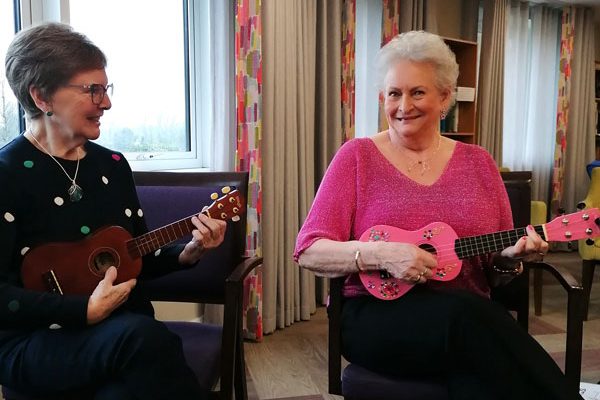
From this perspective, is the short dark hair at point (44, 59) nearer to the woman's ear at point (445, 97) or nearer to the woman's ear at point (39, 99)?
the woman's ear at point (39, 99)

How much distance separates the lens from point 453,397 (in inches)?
47.7

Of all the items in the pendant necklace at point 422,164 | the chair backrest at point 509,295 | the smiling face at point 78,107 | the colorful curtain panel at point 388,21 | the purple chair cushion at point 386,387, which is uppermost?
the colorful curtain panel at point 388,21

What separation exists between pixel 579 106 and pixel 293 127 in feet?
13.2

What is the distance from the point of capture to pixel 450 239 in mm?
A: 1406

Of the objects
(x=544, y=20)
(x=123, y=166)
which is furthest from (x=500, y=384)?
(x=544, y=20)

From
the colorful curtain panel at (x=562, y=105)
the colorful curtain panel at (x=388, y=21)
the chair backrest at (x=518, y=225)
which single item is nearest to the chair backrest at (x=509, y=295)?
the chair backrest at (x=518, y=225)

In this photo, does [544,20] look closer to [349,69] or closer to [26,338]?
[349,69]

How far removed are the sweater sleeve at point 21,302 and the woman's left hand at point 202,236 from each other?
1.09ft

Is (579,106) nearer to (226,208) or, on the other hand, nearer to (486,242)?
(486,242)

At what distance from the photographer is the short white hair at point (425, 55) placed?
59.8 inches

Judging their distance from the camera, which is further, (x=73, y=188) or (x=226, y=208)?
(x=226, y=208)

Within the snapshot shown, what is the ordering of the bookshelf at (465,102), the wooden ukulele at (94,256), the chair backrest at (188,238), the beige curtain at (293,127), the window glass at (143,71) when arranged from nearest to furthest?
the wooden ukulele at (94,256)
the chair backrest at (188,238)
the window glass at (143,71)
the beige curtain at (293,127)
the bookshelf at (465,102)

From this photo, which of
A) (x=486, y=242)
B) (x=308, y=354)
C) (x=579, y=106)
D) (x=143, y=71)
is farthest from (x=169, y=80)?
(x=579, y=106)

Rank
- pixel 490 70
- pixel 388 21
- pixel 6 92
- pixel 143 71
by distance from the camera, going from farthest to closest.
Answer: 1. pixel 490 70
2. pixel 388 21
3. pixel 143 71
4. pixel 6 92
